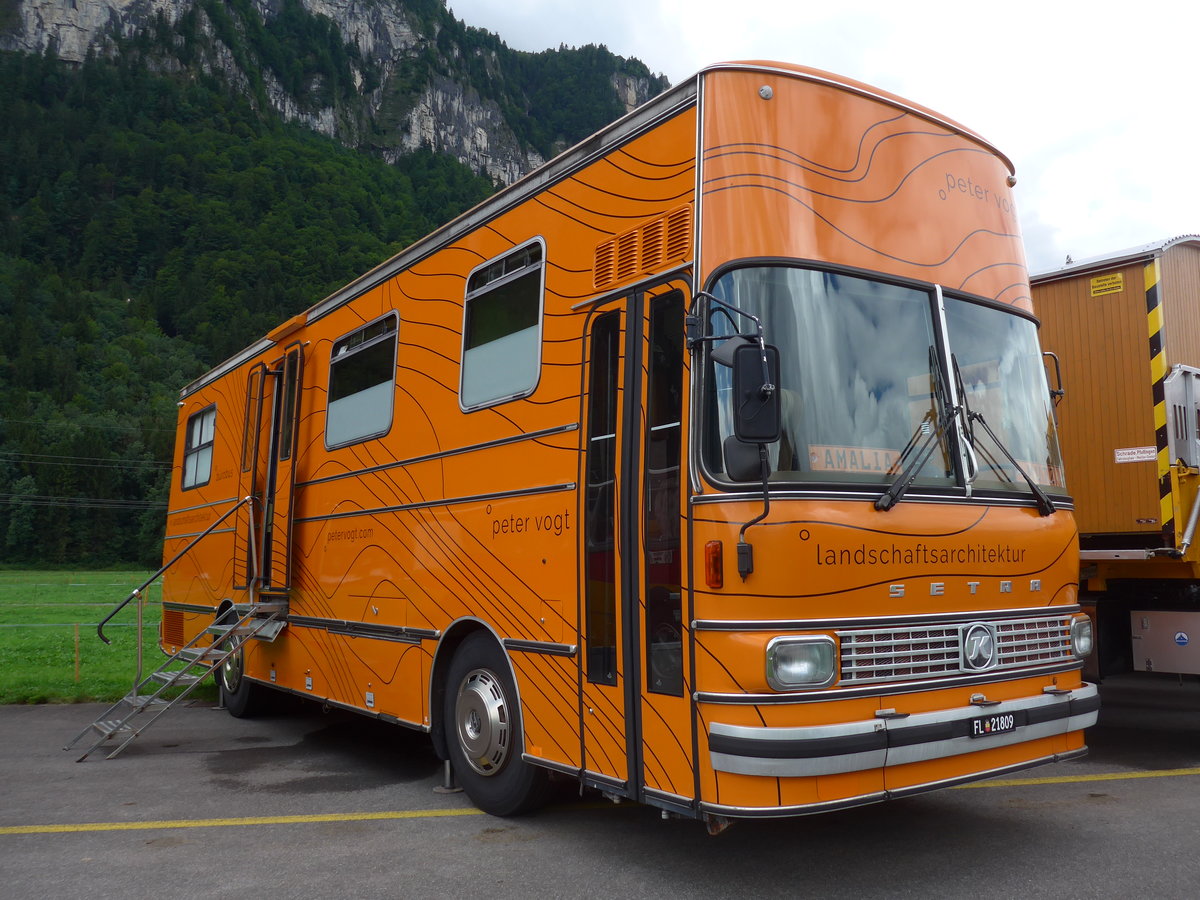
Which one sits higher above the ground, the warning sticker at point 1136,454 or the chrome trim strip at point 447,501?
the warning sticker at point 1136,454

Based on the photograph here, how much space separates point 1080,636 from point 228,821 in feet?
15.9

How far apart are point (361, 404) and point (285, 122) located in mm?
140140

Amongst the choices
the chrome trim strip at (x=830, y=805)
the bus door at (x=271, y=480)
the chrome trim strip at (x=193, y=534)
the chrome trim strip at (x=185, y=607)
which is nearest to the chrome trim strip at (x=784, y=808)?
the chrome trim strip at (x=830, y=805)

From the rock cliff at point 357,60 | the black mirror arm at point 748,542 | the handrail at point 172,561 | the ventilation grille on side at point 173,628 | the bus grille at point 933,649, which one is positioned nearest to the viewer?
the black mirror arm at point 748,542

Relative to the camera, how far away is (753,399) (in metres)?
4.19

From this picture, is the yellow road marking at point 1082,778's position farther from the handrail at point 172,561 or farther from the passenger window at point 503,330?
the handrail at point 172,561

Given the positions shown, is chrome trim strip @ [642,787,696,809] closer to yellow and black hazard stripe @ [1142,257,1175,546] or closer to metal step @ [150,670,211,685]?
yellow and black hazard stripe @ [1142,257,1175,546]

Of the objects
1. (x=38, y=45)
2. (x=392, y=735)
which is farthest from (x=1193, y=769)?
(x=38, y=45)

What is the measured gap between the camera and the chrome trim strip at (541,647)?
207 inches

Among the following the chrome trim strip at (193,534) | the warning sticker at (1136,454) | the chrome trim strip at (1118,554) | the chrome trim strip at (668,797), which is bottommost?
the chrome trim strip at (668,797)

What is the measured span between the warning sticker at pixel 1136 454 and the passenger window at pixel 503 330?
4.53m

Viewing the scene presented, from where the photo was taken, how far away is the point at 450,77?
522 ft

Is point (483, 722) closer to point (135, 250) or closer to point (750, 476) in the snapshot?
point (750, 476)

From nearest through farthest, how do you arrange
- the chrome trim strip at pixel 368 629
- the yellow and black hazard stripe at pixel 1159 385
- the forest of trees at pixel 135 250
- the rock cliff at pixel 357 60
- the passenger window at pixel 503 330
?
1. the passenger window at pixel 503 330
2. the chrome trim strip at pixel 368 629
3. the yellow and black hazard stripe at pixel 1159 385
4. the forest of trees at pixel 135 250
5. the rock cliff at pixel 357 60
